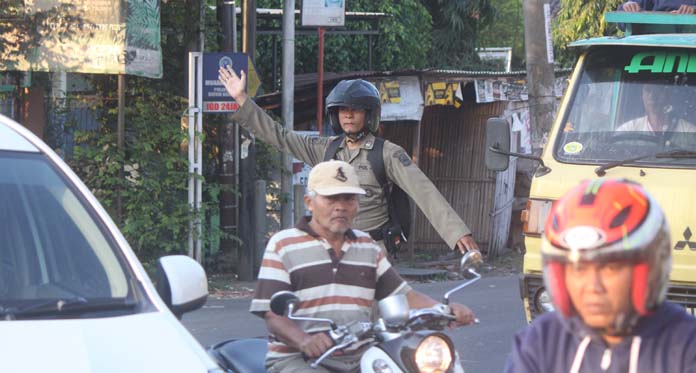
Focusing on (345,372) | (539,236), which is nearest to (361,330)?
(345,372)

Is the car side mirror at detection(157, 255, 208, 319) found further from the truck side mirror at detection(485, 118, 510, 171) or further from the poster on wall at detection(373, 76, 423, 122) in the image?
the poster on wall at detection(373, 76, 423, 122)

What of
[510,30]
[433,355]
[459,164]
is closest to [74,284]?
[433,355]

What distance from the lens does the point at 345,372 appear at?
4078 millimetres

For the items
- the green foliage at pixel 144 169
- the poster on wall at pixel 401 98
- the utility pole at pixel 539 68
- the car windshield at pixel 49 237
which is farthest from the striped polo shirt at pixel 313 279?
the poster on wall at pixel 401 98

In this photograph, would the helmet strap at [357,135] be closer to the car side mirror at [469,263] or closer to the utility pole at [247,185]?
the car side mirror at [469,263]

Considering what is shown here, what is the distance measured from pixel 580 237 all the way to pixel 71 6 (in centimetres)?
970

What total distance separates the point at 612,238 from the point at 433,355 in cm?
164

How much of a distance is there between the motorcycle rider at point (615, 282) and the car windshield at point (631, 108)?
4.33 meters

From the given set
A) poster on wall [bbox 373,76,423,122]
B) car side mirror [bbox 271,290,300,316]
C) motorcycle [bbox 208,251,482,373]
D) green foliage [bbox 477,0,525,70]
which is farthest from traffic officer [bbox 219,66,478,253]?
green foliage [bbox 477,0,525,70]

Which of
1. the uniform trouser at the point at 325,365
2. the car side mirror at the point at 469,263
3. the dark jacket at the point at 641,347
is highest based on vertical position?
the dark jacket at the point at 641,347

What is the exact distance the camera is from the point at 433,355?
379 centimetres

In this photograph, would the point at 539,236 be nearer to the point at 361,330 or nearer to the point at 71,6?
the point at 361,330

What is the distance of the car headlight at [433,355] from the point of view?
3.76 metres

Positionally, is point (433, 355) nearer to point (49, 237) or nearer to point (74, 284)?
point (74, 284)
